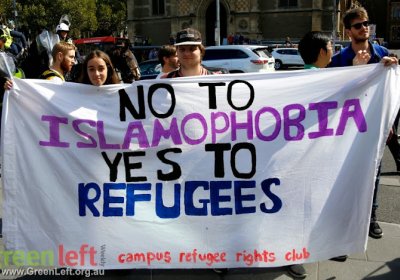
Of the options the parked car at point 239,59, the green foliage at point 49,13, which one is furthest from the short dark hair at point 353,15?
the green foliage at point 49,13

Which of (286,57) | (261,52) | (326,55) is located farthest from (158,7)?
(326,55)

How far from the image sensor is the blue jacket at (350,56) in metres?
3.99

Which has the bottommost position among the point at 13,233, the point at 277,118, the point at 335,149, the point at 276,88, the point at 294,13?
the point at 13,233

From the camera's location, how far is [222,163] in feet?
11.2

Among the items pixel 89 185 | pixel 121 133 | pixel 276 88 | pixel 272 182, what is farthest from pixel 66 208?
pixel 276 88

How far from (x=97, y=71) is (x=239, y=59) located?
14471 mm

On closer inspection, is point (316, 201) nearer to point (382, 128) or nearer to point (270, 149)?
point (270, 149)

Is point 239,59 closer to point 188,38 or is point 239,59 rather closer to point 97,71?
point 188,38

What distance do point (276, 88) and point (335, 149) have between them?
63 centimetres

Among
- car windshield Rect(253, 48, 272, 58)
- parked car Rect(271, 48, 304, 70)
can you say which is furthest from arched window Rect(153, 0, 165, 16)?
car windshield Rect(253, 48, 272, 58)

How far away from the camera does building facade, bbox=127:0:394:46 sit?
116ft

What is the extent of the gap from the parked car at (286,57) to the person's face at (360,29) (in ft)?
73.2

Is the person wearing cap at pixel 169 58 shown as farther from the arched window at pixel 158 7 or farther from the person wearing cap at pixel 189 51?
the arched window at pixel 158 7

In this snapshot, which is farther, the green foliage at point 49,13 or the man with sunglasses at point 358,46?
the green foliage at point 49,13
